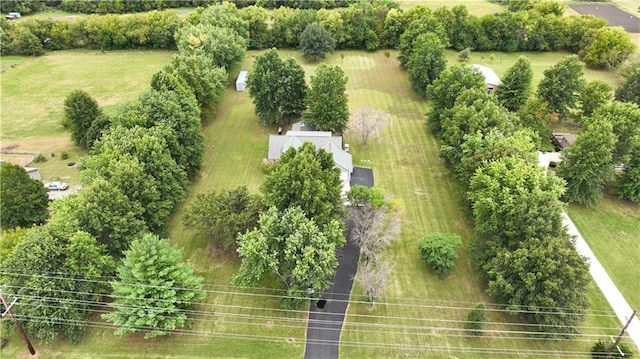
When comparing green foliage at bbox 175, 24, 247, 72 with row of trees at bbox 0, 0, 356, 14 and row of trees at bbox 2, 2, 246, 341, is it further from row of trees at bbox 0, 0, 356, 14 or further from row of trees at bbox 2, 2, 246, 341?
row of trees at bbox 0, 0, 356, 14

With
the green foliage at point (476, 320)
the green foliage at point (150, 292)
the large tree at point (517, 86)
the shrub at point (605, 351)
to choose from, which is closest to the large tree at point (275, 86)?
the large tree at point (517, 86)

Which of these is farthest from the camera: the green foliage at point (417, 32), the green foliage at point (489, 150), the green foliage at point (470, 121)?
the green foliage at point (417, 32)

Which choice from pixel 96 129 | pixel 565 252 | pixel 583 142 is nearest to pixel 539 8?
pixel 583 142

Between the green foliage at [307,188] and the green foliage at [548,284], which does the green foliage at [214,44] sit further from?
the green foliage at [548,284]

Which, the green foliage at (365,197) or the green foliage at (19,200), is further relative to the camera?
the green foliage at (365,197)

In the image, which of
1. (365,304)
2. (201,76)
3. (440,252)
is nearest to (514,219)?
(440,252)

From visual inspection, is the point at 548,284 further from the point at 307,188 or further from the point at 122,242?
the point at 122,242
